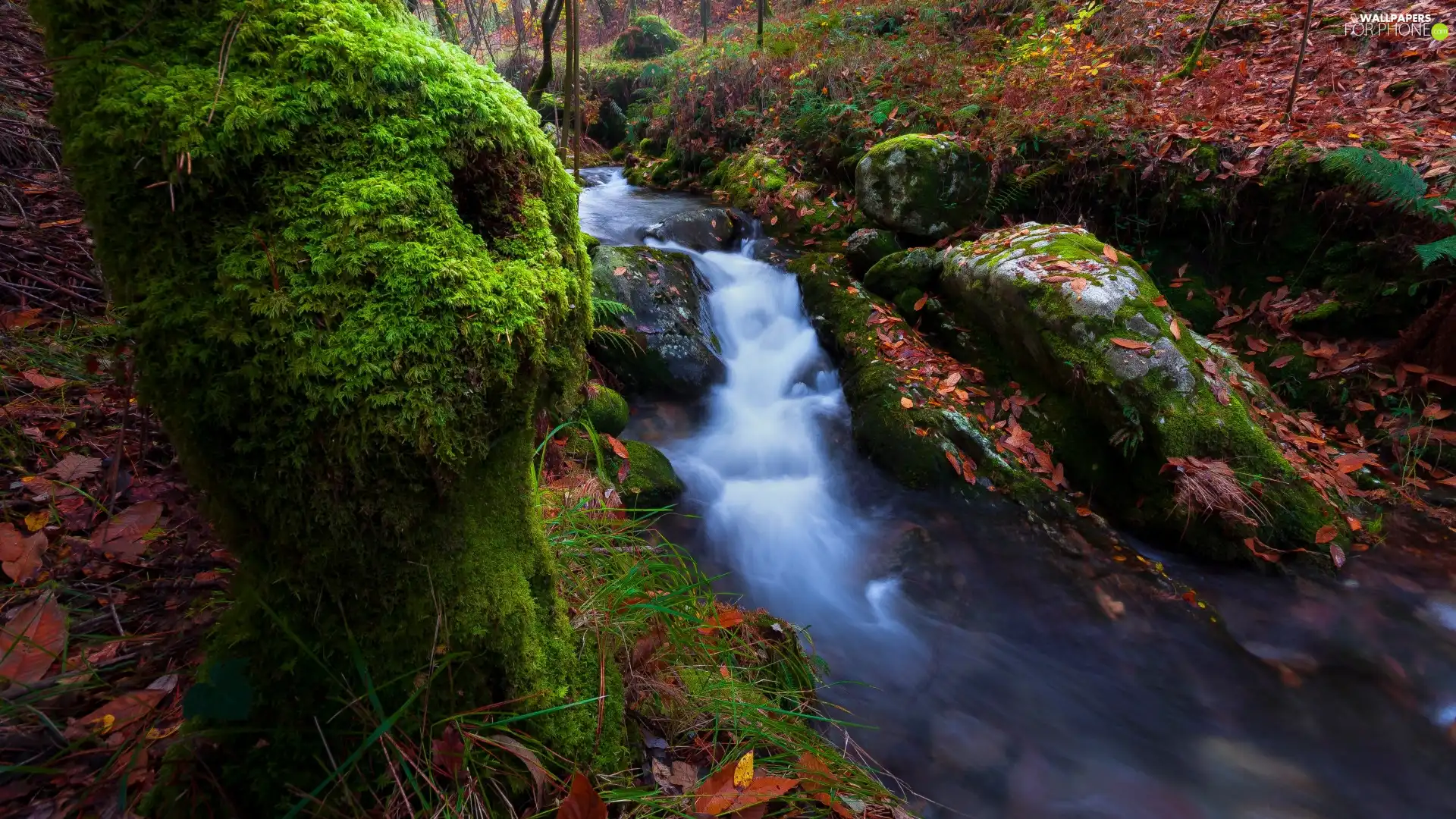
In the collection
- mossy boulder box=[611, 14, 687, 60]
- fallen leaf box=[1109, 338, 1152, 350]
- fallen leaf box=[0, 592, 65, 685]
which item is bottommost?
fallen leaf box=[0, 592, 65, 685]

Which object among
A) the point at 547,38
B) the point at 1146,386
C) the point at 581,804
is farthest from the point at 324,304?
the point at 547,38

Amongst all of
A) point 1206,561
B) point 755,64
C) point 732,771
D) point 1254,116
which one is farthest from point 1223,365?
point 755,64

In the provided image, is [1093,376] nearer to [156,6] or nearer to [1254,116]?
[1254,116]

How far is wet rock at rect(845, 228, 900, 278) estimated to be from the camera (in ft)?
24.0

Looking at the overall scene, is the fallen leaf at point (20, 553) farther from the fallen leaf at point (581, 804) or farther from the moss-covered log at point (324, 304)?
the fallen leaf at point (581, 804)

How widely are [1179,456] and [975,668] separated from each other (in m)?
2.23

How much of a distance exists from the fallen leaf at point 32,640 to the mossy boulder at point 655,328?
4275mm

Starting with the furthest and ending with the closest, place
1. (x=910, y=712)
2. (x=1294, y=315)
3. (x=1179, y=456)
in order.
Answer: (x=1294, y=315)
(x=1179, y=456)
(x=910, y=712)

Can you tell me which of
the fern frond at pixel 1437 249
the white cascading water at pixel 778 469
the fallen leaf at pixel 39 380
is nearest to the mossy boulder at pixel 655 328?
the white cascading water at pixel 778 469

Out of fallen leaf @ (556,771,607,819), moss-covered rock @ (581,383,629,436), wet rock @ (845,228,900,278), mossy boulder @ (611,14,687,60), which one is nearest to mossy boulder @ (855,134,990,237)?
wet rock @ (845,228,900,278)

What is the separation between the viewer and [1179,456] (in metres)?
4.38

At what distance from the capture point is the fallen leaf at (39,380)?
8.58 feet

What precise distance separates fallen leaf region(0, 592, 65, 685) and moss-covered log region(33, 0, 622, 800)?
609mm

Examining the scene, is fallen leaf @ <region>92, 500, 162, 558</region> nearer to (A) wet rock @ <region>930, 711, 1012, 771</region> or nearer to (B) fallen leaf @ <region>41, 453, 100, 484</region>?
(B) fallen leaf @ <region>41, 453, 100, 484</region>
